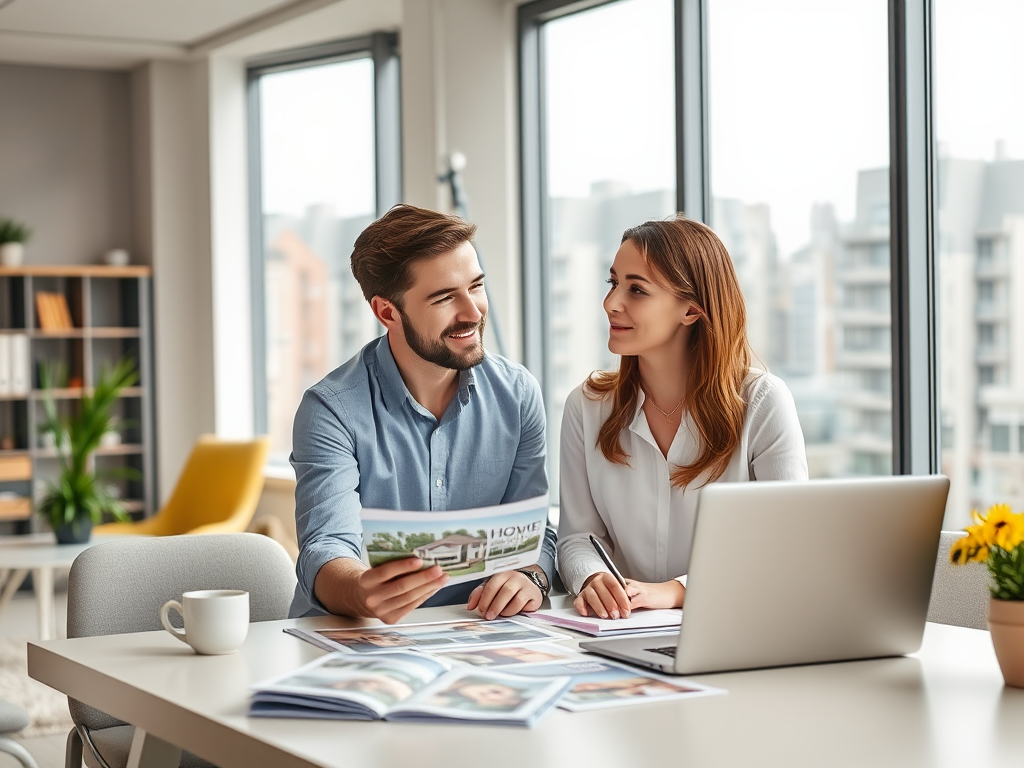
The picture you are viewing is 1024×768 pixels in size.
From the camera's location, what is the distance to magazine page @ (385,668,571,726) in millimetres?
1216

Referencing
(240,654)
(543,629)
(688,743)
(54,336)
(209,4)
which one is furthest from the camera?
(54,336)

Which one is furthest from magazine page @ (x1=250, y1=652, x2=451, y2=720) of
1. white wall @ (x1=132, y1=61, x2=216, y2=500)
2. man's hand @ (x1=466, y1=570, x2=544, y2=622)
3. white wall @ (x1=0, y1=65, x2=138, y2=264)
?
white wall @ (x1=0, y1=65, x2=138, y2=264)

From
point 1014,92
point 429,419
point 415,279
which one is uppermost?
point 1014,92

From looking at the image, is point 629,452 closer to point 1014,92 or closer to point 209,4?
point 1014,92

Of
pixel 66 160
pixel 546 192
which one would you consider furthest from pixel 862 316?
pixel 66 160

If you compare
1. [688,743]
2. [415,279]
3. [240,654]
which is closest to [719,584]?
[688,743]

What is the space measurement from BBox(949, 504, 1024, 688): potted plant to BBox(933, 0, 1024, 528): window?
2.18m

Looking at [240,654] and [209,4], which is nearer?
[240,654]

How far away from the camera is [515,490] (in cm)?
223

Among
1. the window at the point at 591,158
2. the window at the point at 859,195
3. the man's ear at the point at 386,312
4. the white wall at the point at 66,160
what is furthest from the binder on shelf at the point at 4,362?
the man's ear at the point at 386,312

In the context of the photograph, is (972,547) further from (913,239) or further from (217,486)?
(217,486)

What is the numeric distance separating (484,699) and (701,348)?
109 cm

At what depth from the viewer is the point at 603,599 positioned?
1788mm

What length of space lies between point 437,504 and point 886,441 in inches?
79.4
